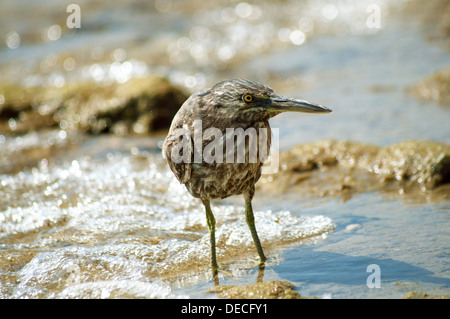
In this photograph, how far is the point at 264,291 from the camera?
3938mm

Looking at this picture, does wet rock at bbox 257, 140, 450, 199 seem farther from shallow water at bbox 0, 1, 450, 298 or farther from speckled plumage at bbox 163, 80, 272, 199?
speckled plumage at bbox 163, 80, 272, 199

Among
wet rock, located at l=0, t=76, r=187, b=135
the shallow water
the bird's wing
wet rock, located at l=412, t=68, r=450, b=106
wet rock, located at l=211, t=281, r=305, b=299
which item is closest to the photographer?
wet rock, located at l=211, t=281, r=305, b=299

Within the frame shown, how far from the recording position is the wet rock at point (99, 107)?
28.8 feet

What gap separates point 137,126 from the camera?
28.9ft

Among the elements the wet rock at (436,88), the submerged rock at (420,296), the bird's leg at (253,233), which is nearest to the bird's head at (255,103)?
the bird's leg at (253,233)

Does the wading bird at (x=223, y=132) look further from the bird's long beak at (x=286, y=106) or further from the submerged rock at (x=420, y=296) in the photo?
the submerged rock at (x=420, y=296)

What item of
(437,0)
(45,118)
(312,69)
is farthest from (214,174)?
(437,0)

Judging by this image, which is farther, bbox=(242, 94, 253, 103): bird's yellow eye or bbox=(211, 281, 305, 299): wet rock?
bbox=(242, 94, 253, 103): bird's yellow eye

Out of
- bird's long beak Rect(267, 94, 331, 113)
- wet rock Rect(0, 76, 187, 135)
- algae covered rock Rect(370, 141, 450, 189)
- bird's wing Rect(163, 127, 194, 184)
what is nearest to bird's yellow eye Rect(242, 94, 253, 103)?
bird's long beak Rect(267, 94, 331, 113)

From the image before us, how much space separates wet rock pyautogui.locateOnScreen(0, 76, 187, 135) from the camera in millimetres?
8789

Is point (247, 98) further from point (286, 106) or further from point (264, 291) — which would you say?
point (264, 291)

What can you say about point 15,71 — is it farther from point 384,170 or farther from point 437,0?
point 437,0

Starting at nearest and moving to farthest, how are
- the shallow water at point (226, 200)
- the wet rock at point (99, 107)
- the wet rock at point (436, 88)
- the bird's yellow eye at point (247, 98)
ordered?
1. the bird's yellow eye at point (247, 98)
2. the shallow water at point (226, 200)
3. the wet rock at point (436, 88)
4. the wet rock at point (99, 107)

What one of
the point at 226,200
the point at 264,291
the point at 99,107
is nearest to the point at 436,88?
the point at 226,200
